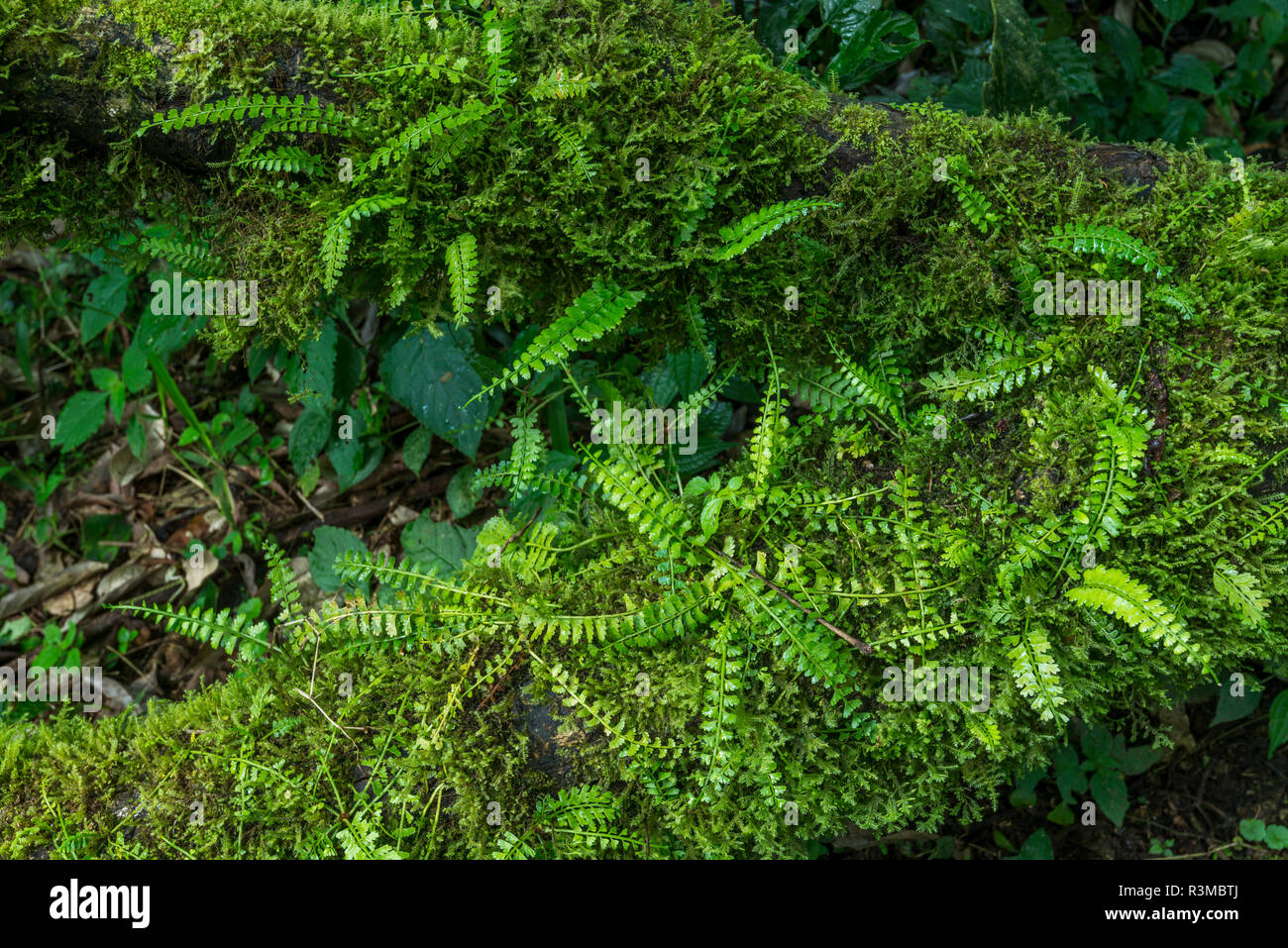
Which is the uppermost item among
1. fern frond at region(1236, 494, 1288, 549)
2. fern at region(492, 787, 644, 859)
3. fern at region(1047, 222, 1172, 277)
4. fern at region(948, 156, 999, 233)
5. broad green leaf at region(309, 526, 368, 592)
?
fern at region(948, 156, 999, 233)

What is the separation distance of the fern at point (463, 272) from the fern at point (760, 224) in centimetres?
76

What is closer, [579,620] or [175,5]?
[579,620]

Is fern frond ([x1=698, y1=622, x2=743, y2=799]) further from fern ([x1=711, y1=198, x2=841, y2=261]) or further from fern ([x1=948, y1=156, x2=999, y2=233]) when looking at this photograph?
fern ([x1=948, y1=156, x2=999, y2=233])

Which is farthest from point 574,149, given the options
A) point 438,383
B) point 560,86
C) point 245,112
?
point 438,383

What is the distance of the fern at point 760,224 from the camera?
235cm

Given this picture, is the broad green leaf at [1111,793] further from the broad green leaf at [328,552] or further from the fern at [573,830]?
the broad green leaf at [328,552]

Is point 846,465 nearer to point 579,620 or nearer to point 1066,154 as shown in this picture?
point 579,620

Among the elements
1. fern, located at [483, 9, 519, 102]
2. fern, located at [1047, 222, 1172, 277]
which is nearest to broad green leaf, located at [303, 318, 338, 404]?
fern, located at [483, 9, 519, 102]

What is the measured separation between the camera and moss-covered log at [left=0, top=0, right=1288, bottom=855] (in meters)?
2.31

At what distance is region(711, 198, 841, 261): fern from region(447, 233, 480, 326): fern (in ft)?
2.50

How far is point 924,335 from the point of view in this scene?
2.60 metres

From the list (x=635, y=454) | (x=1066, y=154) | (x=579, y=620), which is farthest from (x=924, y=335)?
(x=579, y=620)
